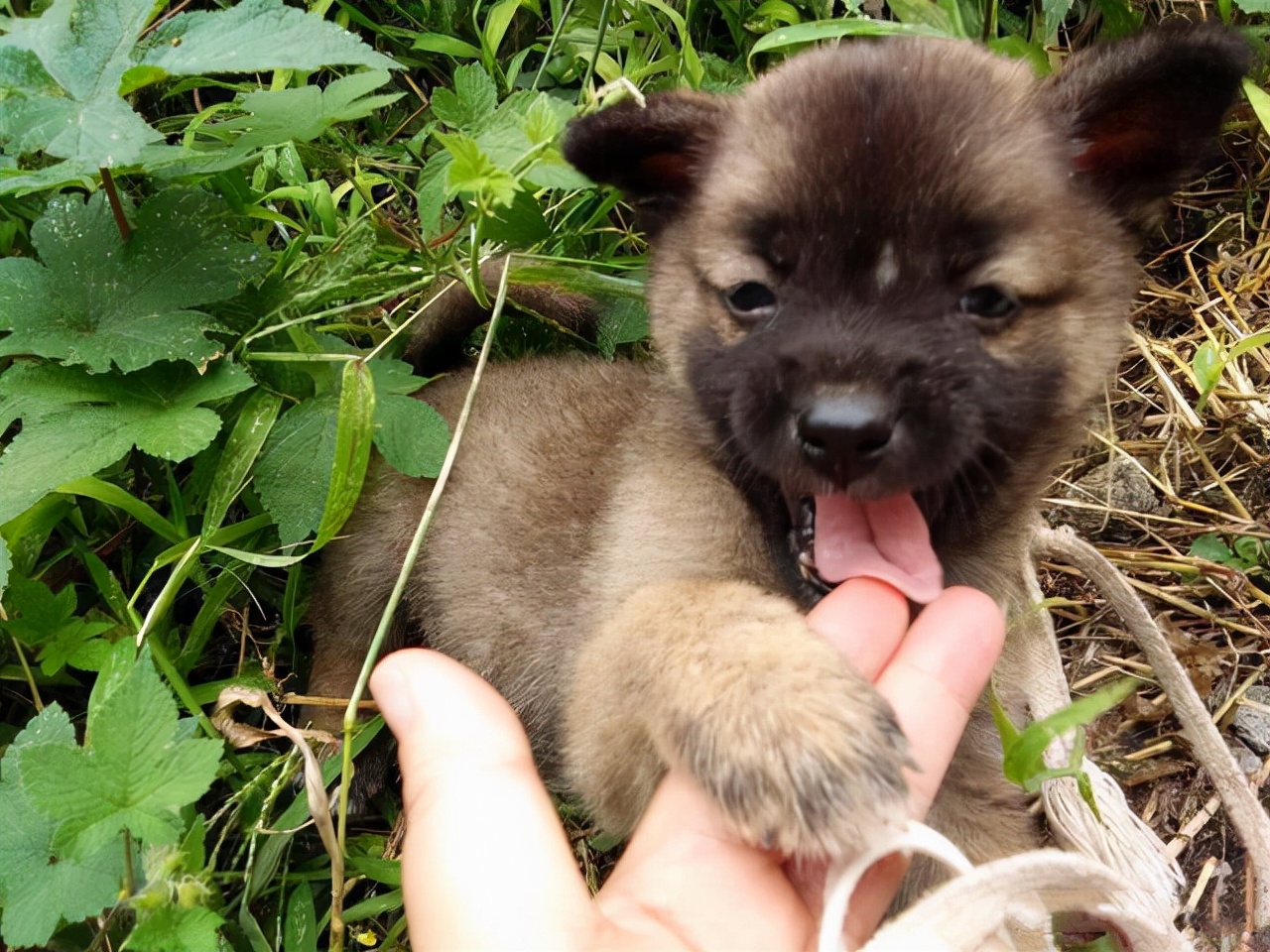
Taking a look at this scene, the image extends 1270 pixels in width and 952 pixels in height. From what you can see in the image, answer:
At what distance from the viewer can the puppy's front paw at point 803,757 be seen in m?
1.54

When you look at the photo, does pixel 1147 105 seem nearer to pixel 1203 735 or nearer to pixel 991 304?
pixel 991 304

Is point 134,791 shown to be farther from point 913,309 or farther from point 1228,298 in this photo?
point 1228,298

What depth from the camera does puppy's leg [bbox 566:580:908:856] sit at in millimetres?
Result: 1553

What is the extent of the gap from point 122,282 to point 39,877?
1.27 m

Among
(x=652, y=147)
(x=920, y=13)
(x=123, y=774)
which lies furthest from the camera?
(x=920, y=13)

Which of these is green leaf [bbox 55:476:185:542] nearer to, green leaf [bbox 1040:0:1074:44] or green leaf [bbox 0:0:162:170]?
green leaf [bbox 0:0:162:170]

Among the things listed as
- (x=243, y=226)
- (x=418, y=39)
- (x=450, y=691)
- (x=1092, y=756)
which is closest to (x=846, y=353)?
(x=450, y=691)

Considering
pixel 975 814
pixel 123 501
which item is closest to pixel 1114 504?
pixel 975 814

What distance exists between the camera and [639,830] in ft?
5.82

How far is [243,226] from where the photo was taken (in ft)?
9.16

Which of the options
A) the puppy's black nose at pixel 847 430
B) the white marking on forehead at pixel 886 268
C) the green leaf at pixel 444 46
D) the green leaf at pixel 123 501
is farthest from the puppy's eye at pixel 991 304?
the green leaf at pixel 444 46

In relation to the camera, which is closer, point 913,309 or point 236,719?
point 913,309

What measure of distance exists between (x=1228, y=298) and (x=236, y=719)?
315 centimetres

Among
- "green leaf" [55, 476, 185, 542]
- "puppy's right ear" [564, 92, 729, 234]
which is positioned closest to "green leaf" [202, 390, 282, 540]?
"green leaf" [55, 476, 185, 542]
